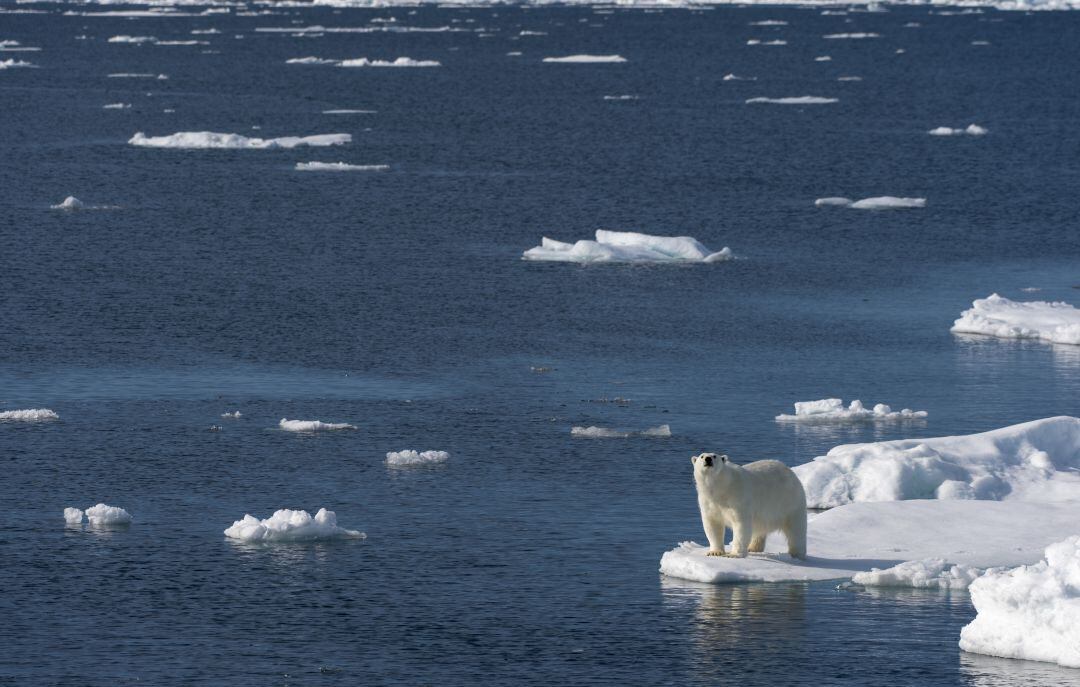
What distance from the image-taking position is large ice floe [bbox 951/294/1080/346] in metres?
35.3

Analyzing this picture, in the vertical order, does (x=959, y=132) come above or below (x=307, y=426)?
below

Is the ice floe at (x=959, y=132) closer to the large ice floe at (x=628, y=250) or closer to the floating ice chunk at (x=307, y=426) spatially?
the large ice floe at (x=628, y=250)

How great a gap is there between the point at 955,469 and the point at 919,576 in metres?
4.30

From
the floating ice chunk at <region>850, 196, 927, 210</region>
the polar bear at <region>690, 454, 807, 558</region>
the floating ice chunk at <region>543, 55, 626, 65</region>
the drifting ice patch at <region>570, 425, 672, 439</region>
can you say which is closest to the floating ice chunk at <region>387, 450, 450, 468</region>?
the drifting ice patch at <region>570, 425, 672, 439</region>

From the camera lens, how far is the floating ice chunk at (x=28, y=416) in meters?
28.7

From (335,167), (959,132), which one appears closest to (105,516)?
(335,167)

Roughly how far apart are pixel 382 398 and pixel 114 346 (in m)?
6.38

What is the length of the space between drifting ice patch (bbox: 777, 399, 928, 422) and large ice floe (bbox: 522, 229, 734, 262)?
604 inches

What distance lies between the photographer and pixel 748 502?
20016mm

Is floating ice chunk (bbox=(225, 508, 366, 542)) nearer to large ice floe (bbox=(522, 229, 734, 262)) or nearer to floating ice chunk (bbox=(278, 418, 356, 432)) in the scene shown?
floating ice chunk (bbox=(278, 418, 356, 432))

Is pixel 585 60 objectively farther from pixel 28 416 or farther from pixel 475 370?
pixel 28 416

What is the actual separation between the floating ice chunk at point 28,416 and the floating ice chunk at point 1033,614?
50.1 feet

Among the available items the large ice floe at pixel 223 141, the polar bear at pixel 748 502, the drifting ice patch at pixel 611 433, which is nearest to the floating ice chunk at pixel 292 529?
the polar bear at pixel 748 502

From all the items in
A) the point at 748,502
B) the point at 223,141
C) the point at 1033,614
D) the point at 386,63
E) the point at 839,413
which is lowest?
the point at 386,63
